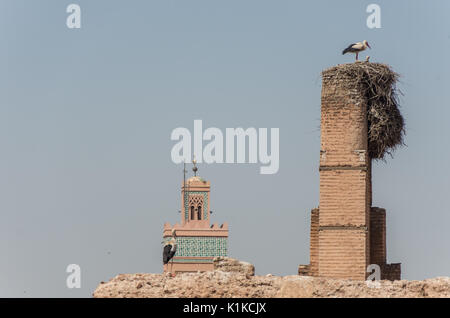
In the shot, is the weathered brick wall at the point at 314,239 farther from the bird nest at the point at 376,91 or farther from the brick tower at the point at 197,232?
the brick tower at the point at 197,232

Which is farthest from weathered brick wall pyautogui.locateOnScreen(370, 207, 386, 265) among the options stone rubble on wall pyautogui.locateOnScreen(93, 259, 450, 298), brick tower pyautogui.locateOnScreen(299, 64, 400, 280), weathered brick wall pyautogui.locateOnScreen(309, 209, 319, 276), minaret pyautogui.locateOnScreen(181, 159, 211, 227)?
minaret pyautogui.locateOnScreen(181, 159, 211, 227)

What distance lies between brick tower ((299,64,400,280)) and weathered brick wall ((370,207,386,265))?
0.04 meters

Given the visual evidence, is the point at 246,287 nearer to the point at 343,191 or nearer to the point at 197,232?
the point at 343,191

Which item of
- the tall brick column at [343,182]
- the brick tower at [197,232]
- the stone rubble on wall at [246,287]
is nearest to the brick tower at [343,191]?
the tall brick column at [343,182]

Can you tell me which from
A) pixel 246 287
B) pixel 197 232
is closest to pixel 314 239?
pixel 246 287

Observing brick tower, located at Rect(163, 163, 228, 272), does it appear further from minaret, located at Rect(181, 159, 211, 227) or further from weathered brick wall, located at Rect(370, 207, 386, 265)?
weathered brick wall, located at Rect(370, 207, 386, 265)

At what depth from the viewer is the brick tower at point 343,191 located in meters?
15.6

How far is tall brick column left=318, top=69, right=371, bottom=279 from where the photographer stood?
15586mm

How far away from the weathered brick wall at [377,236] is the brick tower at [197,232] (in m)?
18.3

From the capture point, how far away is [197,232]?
35.0 metres

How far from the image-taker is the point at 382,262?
53.2 ft
